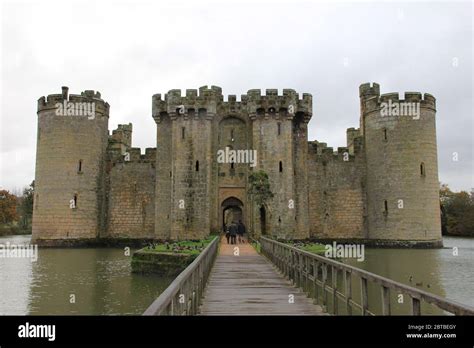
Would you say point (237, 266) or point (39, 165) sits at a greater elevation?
point (39, 165)

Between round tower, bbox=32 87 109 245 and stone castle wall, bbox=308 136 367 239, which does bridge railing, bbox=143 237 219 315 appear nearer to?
round tower, bbox=32 87 109 245

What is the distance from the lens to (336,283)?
8227 mm

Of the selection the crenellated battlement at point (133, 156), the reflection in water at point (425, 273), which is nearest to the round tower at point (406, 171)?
the reflection in water at point (425, 273)

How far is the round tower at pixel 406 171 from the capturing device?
3036cm

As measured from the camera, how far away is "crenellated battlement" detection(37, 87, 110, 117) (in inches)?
1239

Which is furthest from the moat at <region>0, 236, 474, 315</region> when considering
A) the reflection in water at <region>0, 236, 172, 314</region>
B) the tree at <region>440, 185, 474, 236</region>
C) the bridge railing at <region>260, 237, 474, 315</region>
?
the tree at <region>440, 185, 474, 236</region>

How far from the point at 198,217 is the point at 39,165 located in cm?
1162

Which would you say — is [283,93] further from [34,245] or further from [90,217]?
[34,245]

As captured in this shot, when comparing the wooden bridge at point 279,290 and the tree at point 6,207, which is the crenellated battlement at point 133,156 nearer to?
the wooden bridge at point 279,290

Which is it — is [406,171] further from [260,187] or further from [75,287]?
[75,287]

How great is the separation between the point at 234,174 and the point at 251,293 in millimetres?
20552

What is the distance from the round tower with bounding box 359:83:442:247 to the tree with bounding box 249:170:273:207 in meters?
8.78
